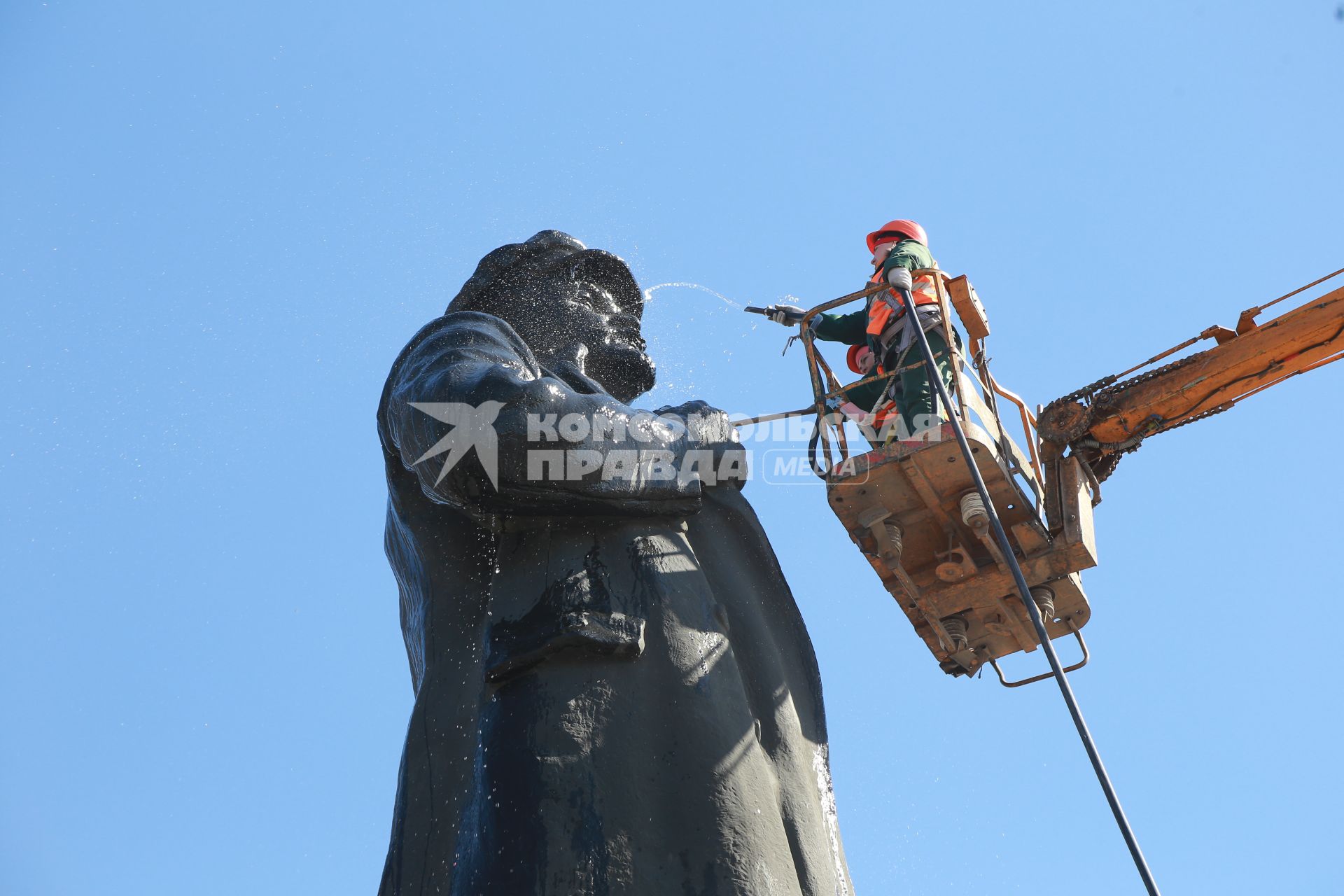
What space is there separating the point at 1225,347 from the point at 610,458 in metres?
5.29

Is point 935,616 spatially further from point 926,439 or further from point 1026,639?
point 926,439

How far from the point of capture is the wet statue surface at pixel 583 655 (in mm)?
5359

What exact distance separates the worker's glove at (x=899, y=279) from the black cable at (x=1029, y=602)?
0.04m

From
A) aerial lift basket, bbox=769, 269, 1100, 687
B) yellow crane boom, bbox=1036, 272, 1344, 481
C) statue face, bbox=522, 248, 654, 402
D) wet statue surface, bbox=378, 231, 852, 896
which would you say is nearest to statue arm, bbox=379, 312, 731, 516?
wet statue surface, bbox=378, 231, 852, 896

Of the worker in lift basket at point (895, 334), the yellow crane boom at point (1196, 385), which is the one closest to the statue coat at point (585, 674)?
the worker in lift basket at point (895, 334)

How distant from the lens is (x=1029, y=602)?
7.14 metres

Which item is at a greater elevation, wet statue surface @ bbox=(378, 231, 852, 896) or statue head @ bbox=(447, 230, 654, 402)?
statue head @ bbox=(447, 230, 654, 402)

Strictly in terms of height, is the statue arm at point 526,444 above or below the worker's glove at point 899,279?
below

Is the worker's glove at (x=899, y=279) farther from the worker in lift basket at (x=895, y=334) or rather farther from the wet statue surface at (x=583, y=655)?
the wet statue surface at (x=583, y=655)

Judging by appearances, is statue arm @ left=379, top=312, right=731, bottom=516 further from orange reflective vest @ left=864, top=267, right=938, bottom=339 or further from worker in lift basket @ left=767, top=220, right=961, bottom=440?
orange reflective vest @ left=864, top=267, right=938, bottom=339

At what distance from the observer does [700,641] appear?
5.95 m

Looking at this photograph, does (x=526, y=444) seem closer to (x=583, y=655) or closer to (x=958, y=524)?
(x=583, y=655)

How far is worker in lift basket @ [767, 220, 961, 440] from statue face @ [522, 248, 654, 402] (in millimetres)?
1591

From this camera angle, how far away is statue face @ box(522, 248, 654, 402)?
7.70 m
